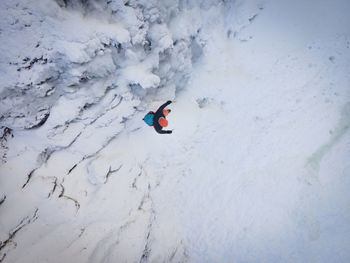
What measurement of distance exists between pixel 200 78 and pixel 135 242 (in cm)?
305

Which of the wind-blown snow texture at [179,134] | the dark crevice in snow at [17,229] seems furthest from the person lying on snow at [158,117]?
the dark crevice in snow at [17,229]

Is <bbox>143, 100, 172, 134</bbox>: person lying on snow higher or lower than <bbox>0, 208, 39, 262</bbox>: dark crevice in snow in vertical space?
lower

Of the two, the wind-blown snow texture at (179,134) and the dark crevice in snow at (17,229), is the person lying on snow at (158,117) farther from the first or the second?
the dark crevice in snow at (17,229)

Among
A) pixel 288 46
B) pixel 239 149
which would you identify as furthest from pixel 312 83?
pixel 239 149

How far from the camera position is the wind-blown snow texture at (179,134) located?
2498 millimetres

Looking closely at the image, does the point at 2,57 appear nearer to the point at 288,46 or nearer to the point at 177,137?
the point at 177,137

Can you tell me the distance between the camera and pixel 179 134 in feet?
12.4

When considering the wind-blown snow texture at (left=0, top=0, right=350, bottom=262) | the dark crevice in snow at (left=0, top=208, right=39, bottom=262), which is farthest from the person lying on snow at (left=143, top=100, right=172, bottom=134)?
the dark crevice in snow at (left=0, top=208, right=39, bottom=262)

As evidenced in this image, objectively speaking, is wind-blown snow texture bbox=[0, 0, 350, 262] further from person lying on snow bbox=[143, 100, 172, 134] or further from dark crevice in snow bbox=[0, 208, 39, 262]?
person lying on snow bbox=[143, 100, 172, 134]

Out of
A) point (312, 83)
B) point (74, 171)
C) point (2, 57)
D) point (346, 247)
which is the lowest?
point (346, 247)

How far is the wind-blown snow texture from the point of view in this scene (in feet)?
8.20

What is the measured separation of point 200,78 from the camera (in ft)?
13.2

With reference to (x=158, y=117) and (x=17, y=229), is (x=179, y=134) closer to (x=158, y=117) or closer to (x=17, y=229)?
A: (x=158, y=117)

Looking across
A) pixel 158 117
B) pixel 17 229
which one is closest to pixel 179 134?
pixel 158 117
